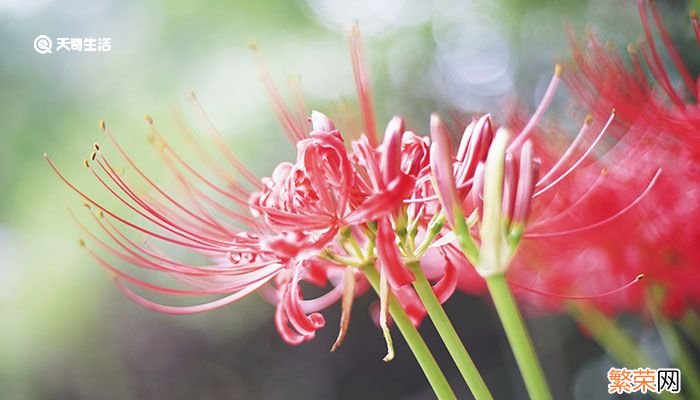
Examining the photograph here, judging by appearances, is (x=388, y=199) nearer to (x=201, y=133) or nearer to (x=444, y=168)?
(x=444, y=168)

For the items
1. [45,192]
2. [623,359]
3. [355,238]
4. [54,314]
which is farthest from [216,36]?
[355,238]

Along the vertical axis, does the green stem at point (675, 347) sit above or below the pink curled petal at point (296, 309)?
below

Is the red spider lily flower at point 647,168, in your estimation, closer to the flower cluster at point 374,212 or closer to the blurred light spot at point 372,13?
the flower cluster at point 374,212
